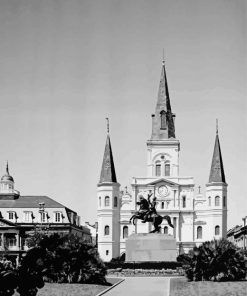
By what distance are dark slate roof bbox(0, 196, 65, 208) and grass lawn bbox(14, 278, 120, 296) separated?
60.4 meters

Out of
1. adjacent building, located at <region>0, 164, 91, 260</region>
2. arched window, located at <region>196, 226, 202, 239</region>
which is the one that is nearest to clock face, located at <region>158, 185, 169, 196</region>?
arched window, located at <region>196, 226, 202, 239</region>

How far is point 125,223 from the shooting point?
114125 mm

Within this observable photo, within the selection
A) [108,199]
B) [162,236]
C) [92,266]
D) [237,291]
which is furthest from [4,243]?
[237,291]

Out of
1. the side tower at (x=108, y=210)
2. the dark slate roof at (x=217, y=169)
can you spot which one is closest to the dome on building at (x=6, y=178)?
the side tower at (x=108, y=210)

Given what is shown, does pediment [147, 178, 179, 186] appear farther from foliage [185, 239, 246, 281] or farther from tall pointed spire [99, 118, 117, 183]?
foliage [185, 239, 246, 281]

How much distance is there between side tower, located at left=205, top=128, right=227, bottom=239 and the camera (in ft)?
365

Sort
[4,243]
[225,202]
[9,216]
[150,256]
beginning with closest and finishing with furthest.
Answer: [150,256] < [4,243] < [9,216] < [225,202]

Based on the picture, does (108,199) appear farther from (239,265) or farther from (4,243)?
(239,265)

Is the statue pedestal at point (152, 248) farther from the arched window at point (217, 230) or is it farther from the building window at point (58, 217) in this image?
the arched window at point (217, 230)

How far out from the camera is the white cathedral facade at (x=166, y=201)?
365 ft

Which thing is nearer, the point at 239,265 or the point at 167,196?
the point at 239,265

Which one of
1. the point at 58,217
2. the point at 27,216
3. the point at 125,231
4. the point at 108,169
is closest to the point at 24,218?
the point at 27,216

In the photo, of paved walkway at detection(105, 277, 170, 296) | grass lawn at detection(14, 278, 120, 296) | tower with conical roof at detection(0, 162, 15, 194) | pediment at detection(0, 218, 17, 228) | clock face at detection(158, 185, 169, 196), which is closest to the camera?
grass lawn at detection(14, 278, 120, 296)

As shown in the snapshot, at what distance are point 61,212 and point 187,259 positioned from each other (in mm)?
55626
